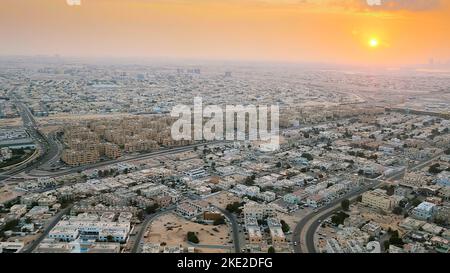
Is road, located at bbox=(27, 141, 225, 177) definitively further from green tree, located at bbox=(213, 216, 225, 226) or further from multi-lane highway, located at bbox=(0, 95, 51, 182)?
green tree, located at bbox=(213, 216, 225, 226)

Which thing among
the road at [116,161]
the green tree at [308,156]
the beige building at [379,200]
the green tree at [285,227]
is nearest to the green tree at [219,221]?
the green tree at [285,227]

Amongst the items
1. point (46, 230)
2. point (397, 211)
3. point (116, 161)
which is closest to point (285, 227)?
point (397, 211)

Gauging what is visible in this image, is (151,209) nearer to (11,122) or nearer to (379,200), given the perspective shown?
(379,200)

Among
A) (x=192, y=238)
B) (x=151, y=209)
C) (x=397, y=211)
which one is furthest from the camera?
(x=397, y=211)

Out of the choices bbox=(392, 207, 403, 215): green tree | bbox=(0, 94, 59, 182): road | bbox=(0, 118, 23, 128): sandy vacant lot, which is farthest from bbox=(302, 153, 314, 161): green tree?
bbox=(0, 118, 23, 128): sandy vacant lot

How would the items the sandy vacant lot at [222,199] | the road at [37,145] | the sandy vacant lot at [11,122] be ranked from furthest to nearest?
1. the sandy vacant lot at [11,122]
2. the road at [37,145]
3. the sandy vacant lot at [222,199]

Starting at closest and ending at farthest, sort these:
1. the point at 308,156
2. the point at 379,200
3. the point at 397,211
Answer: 1. the point at 397,211
2. the point at 379,200
3. the point at 308,156

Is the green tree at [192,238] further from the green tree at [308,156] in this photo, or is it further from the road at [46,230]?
the green tree at [308,156]

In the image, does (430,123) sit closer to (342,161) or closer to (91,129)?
(342,161)
